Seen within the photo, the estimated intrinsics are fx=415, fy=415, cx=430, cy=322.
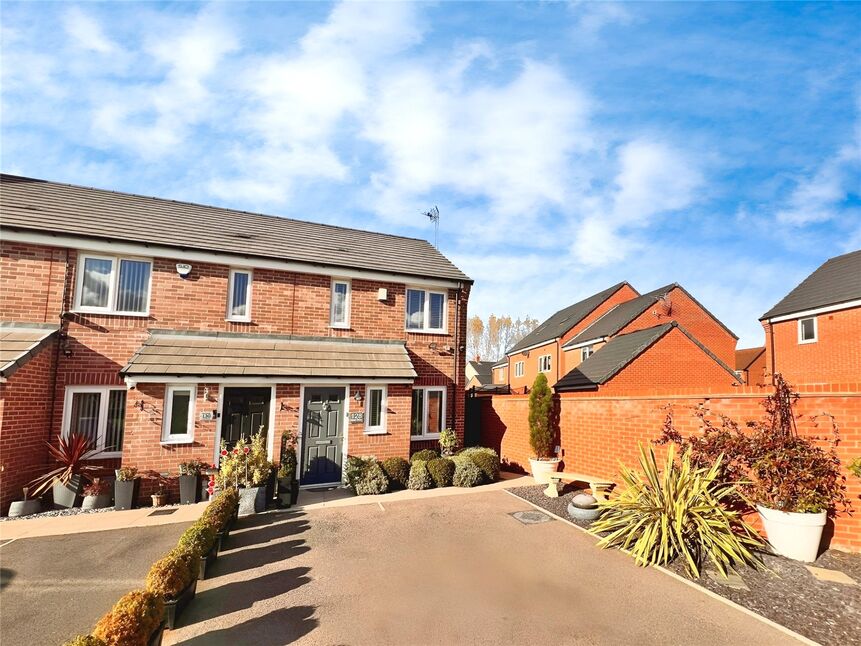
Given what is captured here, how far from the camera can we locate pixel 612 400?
10.2 metres

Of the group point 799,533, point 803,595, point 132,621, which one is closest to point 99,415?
point 132,621

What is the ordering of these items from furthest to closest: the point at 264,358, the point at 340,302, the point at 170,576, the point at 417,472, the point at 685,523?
the point at 340,302 → the point at 417,472 → the point at 264,358 → the point at 685,523 → the point at 170,576

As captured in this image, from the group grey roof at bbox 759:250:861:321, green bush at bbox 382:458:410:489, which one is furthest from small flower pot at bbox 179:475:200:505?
grey roof at bbox 759:250:861:321

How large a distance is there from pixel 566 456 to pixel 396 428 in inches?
195

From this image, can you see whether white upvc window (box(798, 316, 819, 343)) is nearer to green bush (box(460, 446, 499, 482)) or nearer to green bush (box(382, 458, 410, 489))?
green bush (box(460, 446, 499, 482))

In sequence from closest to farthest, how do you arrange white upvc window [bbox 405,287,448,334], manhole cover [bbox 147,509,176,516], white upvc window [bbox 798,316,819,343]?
1. manhole cover [bbox 147,509,176,516]
2. white upvc window [bbox 405,287,448,334]
3. white upvc window [bbox 798,316,819,343]

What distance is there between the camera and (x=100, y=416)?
1038 cm

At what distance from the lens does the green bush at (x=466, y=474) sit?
11.5m

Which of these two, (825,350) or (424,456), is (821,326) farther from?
(424,456)

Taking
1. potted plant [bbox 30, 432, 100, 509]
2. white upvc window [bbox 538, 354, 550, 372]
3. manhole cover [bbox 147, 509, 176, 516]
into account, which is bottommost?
manhole cover [bbox 147, 509, 176, 516]

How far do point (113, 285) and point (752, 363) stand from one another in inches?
1582

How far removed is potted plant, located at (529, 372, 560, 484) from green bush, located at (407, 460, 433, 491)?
3.06 metres

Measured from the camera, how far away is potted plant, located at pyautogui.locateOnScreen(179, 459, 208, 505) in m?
9.77

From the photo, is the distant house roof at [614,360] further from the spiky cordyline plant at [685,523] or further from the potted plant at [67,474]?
the potted plant at [67,474]
